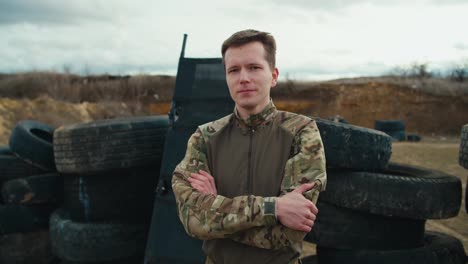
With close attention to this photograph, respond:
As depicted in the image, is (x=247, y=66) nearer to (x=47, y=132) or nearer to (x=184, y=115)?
(x=184, y=115)

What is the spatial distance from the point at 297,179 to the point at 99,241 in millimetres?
3187

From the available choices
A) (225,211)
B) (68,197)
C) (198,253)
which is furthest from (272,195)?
(68,197)

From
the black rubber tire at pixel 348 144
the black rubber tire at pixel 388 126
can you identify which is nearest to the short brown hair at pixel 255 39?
the black rubber tire at pixel 348 144

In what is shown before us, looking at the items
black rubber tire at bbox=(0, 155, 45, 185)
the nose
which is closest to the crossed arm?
the nose

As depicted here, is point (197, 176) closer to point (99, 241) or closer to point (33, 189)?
point (99, 241)

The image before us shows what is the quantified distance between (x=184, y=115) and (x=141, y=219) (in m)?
1.20

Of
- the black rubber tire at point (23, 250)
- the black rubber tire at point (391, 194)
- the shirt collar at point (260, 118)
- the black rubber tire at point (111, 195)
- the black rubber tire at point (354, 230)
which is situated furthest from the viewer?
the black rubber tire at point (23, 250)

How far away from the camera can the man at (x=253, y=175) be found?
1.78 meters

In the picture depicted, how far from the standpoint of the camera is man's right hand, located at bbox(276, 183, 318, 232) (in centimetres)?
175

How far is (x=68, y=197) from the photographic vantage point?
4.80 metres

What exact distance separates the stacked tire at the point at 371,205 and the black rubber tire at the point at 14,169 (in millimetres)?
3289

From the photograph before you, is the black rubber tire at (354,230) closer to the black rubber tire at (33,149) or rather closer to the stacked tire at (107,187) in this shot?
the stacked tire at (107,187)

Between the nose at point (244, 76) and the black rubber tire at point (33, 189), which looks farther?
the black rubber tire at point (33, 189)

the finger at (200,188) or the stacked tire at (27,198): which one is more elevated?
the finger at (200,188)
